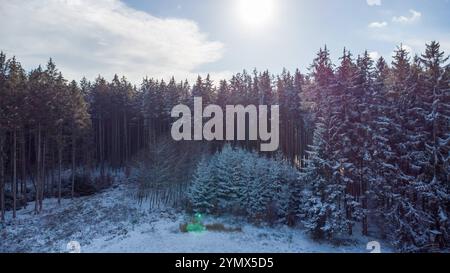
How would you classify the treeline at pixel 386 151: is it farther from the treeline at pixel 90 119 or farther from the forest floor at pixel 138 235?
the treeline at pixel 90 119

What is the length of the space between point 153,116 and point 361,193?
3753 centimetres

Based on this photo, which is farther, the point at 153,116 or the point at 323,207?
the point at 153,116

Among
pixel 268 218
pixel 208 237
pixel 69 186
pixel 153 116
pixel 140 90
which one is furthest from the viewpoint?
pixel 140 90

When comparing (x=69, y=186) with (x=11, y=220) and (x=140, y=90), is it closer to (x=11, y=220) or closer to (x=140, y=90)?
(x=11, y=220)

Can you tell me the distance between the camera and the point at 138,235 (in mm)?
26266

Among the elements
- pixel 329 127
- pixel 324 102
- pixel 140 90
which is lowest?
pixel 329 127

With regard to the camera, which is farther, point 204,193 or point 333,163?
point 204,193

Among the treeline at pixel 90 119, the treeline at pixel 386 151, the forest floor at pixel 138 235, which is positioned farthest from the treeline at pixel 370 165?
the treeline at pixel 90 119

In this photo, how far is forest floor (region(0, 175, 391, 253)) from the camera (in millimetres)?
24156

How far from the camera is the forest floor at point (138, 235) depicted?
79.3ft

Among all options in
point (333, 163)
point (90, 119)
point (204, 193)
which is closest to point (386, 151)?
point (333, 163)

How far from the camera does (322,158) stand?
2900 cm

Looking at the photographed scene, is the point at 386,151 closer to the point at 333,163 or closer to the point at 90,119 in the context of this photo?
the point at 333,163
